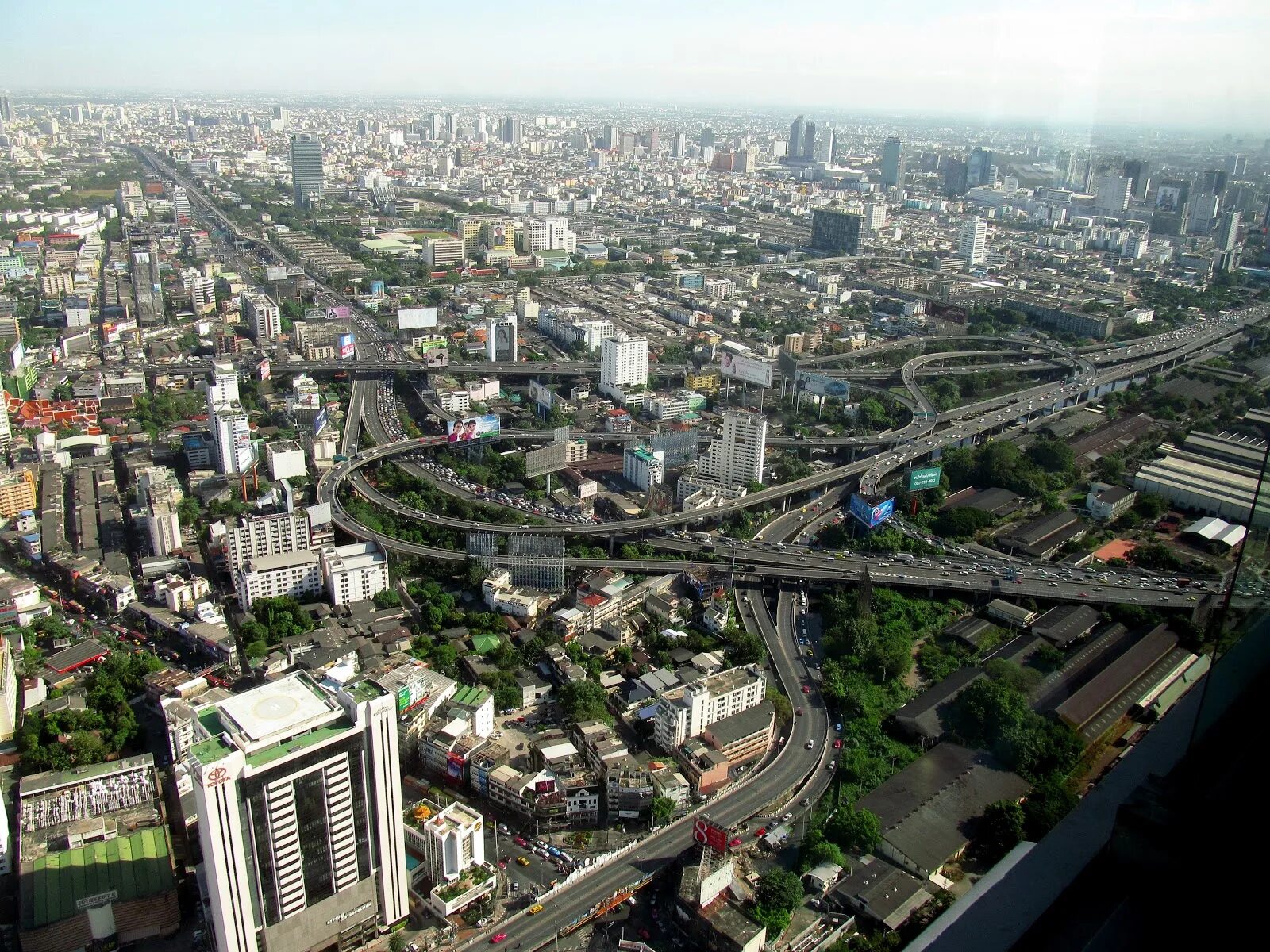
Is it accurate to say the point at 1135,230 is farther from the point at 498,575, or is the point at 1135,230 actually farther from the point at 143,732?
the point at 143,732

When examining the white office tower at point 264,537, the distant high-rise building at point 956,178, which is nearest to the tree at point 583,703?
the white office tower at point 264,537

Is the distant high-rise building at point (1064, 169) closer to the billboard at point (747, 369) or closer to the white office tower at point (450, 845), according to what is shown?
the billboard at point (747, 369)

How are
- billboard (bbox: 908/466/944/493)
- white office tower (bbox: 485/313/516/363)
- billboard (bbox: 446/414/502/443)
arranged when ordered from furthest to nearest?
white office tower (bbox: 485/313/516/363)
billboard (bbox: 446/414/502/443)
billboard (bbox: 908/466/944/493)

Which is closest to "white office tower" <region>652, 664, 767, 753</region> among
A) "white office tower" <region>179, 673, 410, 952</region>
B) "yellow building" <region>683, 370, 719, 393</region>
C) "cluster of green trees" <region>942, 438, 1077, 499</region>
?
"white office tower" <region>179, 673, 410, 952</region>

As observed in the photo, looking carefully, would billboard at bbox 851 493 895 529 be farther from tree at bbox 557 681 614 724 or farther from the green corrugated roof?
the green corrugated roof

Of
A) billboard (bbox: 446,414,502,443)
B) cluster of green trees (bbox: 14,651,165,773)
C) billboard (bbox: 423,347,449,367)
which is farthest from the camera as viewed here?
billboard (bbox: 423,347,449,367)

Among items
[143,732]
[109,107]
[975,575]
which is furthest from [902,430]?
[109,107]

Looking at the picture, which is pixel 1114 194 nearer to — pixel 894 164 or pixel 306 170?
pixel 894 164
